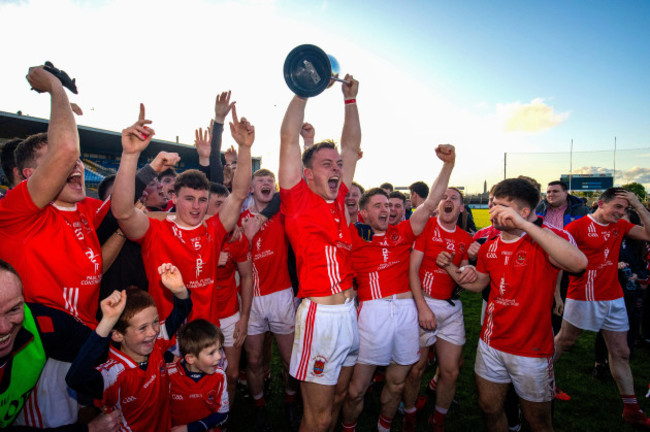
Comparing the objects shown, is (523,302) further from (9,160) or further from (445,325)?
(9,160)

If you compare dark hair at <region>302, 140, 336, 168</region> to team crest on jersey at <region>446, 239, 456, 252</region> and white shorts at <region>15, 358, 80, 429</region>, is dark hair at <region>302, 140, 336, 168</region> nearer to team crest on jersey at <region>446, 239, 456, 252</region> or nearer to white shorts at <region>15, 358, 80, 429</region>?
team crest on jersey at <region>446, 239, 456, 252</region>

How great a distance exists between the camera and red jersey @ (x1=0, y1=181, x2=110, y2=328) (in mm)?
2023

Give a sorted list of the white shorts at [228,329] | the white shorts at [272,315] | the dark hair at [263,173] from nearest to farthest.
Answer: the white shorts at [228,329], the white shorts at [272,315], the dark hair at [263,173]

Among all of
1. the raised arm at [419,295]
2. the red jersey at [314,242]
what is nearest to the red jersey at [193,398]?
the red jersey at [314,242]

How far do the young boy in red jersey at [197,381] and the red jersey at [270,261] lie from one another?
1.41 meters

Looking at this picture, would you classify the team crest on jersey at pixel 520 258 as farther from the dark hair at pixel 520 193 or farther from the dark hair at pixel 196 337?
the dark hair at pixel 196 337

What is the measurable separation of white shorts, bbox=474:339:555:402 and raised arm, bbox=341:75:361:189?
222 centimetres

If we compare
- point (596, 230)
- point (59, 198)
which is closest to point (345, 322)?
point (59, 198)

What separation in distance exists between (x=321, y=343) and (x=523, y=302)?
1.87m

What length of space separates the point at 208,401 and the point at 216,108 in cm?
349

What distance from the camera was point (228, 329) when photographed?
373 centimetres

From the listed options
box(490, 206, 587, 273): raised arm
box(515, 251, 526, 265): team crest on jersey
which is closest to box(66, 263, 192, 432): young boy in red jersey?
box(490, 206, 587, 273): raised arm

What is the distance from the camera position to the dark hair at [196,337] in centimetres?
269

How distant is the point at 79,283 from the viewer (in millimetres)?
2236
